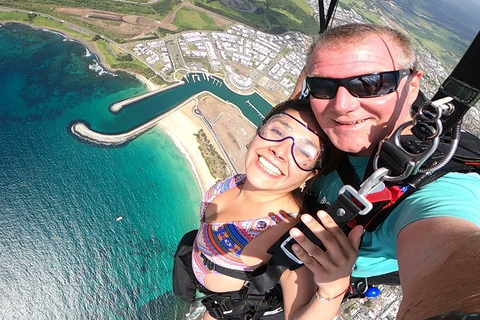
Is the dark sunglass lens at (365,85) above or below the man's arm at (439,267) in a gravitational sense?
above

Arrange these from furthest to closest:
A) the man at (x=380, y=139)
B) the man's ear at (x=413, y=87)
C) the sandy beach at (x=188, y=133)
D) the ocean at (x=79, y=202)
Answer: the sandy beach at (x=188, y=133) < the ocean at (x=79, y=202) < the man's ear at (x=413, y=87) < the man at (x=380, y=139)

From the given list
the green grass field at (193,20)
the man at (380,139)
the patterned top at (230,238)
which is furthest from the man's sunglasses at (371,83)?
the green grass field at (193,20)

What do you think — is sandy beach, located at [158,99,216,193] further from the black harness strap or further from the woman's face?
the black harness strap

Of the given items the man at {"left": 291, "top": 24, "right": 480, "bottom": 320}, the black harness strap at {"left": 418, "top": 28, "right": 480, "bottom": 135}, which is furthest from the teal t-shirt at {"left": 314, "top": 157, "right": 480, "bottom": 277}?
the black harness strap at {"left": 418, "top": 28, "right": 480, "bottom": 135}

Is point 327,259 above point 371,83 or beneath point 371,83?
beneath

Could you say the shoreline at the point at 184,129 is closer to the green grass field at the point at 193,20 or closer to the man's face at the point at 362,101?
the green grass field at the point at 193,20

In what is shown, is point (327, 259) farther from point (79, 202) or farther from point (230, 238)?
point (79, 202)

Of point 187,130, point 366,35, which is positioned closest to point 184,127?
point 187,130
